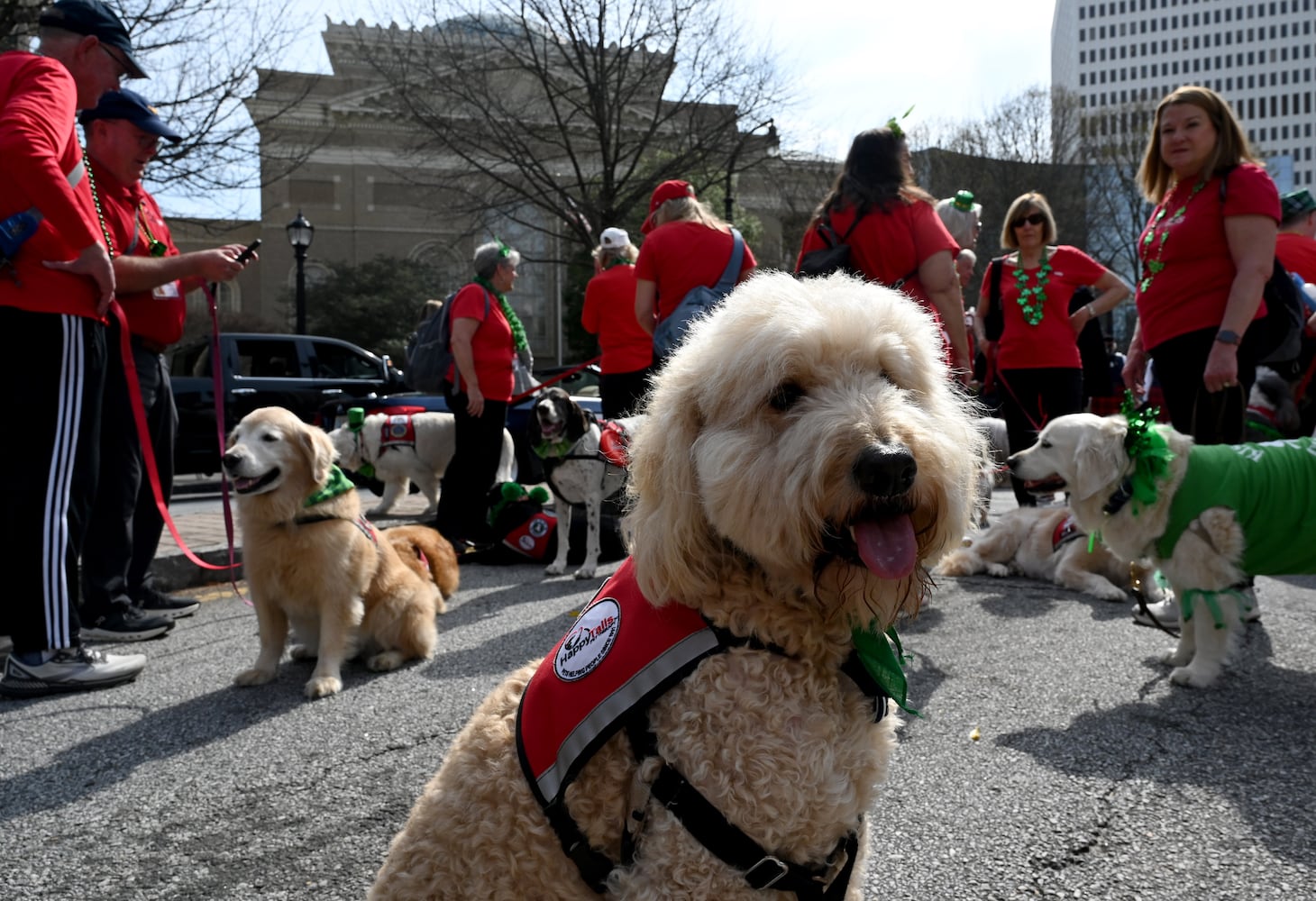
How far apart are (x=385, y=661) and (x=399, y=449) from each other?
242 inches

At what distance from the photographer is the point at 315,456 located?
4066mm

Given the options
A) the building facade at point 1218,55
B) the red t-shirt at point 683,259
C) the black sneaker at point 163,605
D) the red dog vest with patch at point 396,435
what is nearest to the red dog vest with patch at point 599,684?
the red t-shirt at point 683,259

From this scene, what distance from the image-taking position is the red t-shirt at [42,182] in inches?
128

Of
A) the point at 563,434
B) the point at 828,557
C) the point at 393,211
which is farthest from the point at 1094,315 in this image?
the point at 393,211

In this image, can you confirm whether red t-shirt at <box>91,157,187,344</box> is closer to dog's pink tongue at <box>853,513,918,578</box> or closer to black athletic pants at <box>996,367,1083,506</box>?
dog's pink tongue at <box>853,513,918,578</box>

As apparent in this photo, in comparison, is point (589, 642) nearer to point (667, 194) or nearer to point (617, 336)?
point (667, 194)

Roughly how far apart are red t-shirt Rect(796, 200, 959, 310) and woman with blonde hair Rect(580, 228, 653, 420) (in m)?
2.41

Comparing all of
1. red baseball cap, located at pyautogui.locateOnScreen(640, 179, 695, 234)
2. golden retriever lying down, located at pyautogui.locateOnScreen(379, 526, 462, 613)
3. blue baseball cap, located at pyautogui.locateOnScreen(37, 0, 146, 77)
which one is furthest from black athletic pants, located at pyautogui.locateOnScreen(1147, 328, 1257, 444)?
blue baseball cap, located at pyautogui.locateOnScreen(37, 0, 146, 77)

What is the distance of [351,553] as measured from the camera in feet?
13.2

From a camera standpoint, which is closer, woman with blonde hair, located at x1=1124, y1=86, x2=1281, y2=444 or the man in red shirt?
the man in red shirt

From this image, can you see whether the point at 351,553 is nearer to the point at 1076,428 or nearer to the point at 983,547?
the point at 1076,428

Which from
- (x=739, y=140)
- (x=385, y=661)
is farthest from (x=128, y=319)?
(x=739, y=140)

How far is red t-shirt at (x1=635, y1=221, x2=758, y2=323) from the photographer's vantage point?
4.92 metres

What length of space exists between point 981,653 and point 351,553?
2992mm
